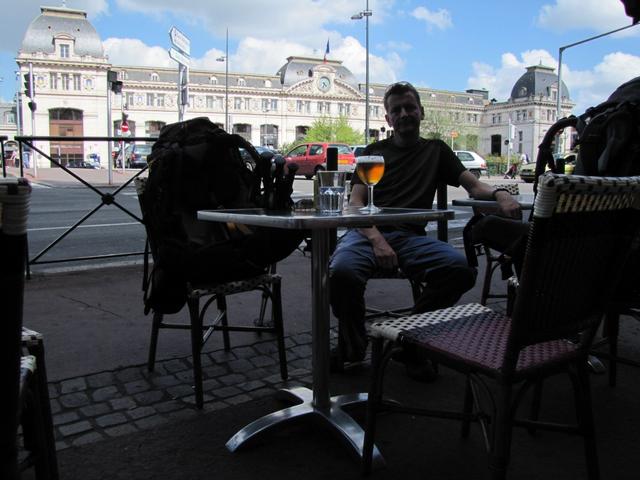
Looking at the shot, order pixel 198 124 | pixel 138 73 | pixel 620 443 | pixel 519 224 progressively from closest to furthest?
pixel 620 443 → pixel 519 224 → pixel 198 124 → pixel 138 73

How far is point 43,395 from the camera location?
1.69m

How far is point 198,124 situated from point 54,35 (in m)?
71.5

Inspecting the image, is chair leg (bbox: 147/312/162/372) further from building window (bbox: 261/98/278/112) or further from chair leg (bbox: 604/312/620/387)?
building window (bbox: 261/98/278/112)

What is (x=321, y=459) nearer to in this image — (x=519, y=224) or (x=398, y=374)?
(x=398, y=374)

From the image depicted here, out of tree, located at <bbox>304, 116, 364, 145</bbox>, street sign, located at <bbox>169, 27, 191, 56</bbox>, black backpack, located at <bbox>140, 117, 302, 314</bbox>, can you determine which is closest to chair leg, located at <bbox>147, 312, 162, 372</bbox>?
black backpack, located at <bbox>140, 117, 302, 314</bbox>

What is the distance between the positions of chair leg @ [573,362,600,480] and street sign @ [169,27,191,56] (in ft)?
32.9

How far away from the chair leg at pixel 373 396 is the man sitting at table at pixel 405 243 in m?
0.83

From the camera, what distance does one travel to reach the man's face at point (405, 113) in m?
3.30

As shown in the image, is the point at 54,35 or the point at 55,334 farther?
the point at 54,35

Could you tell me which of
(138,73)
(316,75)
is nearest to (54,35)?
(138,73)

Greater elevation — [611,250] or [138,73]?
[138,73]

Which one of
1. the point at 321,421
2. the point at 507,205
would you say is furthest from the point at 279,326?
the point at 507,205

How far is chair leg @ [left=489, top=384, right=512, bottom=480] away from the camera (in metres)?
1.53

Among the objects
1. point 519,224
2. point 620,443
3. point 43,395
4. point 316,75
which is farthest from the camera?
point 316,75
